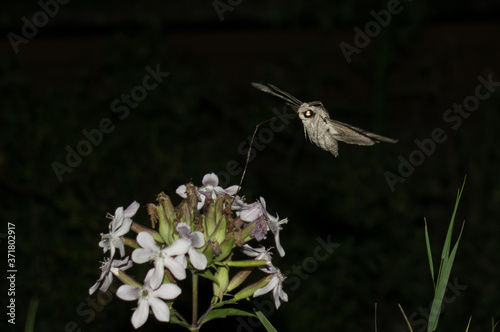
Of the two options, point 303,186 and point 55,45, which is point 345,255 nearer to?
point 303,186

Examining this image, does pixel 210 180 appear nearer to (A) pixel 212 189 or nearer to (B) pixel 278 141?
(A) pixel 212 189

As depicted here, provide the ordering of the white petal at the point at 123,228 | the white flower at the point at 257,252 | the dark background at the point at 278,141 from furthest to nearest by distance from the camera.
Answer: the dark background at the point at 278,141 → the white flower at the point at 257,252 → the white petal at the point at 123,228

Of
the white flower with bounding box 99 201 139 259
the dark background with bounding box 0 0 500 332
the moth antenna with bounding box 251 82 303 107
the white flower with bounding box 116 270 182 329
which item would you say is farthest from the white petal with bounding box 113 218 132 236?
the dark background with bounding box 0 0 500 332

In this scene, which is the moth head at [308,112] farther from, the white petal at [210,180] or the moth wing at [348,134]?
the white petal at [210,180]

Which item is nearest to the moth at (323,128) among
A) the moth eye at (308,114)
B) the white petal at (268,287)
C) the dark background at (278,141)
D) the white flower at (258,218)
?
the moth eye at (308,114)

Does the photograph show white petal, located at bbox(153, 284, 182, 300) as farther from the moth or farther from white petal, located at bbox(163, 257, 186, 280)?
the moth

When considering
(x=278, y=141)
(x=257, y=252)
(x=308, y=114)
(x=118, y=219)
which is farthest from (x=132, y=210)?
(x=278, y=141)

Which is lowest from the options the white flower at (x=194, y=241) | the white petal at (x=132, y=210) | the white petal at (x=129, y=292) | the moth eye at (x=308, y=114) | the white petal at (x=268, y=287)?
the white petal at (x=268, y=287)

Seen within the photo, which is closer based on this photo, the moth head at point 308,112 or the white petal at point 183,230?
the white petal at point 183,230
